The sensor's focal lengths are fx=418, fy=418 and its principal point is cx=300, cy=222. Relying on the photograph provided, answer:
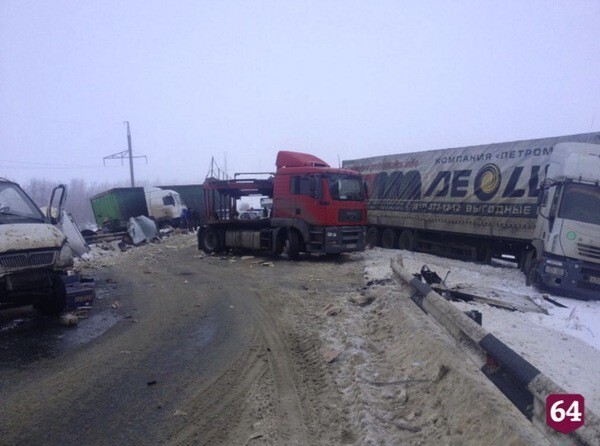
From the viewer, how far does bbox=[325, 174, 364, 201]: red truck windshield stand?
1411 centimetres

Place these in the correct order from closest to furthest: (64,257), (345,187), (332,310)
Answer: (64,257) → (332,310) → (345,187)

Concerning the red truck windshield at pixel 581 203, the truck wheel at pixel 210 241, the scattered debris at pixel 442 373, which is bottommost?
the truck wheel at pixel 210 241

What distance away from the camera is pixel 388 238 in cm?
1856

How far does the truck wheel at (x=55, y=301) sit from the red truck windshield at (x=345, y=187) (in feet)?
29.0

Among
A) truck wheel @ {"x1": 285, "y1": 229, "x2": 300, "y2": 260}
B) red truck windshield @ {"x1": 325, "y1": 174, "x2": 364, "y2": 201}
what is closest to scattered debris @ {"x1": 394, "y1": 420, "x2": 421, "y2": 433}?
red truck windshield @ {"x1": 325, "y1": 174, "x2": 364, "y2": 201}

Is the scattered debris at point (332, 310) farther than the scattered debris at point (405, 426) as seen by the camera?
Yes

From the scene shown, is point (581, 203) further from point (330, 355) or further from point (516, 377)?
point (516, 377)

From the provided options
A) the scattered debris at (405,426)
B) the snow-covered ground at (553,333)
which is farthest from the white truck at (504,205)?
the scattered debris at (405,426)

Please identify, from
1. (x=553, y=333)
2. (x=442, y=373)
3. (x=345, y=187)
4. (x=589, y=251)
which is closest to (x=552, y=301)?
(x=589, y=251)

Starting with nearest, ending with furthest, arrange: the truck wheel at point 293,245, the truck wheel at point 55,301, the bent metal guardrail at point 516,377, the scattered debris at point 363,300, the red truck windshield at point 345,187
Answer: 1. the bent metal guardrail at point 516,377
2. the truck wheel at point 55,301
3. the scattered debris at point 363,300
4. the red truck windshield at point 345,187
5. the truck wheel at point 293,245

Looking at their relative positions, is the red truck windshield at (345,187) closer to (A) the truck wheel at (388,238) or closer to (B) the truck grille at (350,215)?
(B) the truck grille at (350,215)

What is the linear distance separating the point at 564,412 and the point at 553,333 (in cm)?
491

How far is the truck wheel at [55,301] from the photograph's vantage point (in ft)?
22.8

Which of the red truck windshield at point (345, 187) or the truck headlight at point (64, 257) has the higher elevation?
the red truck windshield at point (345, 187)
